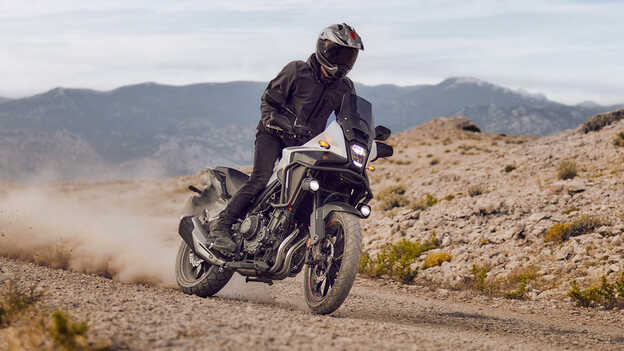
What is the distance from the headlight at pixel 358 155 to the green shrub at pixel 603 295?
16.6 feet

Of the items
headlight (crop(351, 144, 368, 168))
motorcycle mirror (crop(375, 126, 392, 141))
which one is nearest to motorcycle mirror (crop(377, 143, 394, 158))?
motorcycle mirror (crop(375, 126, 392, 141))

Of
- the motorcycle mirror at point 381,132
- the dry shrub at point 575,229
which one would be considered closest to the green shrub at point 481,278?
the dry shrub at point 575,229

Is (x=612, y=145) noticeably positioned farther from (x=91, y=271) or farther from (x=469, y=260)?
(x=91, y=271)

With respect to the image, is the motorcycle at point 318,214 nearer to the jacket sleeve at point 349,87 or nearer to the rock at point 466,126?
the jacket sleeve at point 349,87

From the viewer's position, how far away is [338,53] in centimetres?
653

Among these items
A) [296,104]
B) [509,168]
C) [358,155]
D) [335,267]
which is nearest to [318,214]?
[335,267]

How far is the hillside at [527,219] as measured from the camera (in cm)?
1053

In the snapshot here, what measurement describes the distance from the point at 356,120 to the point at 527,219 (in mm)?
7567

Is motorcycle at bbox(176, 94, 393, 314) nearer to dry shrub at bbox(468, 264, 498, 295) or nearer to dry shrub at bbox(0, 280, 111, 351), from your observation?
dry shrub at bbox(0, 280, 111, 351)

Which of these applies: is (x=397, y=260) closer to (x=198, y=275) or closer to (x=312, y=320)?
(x=198, y=275)

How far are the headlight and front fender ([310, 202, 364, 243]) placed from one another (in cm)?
46

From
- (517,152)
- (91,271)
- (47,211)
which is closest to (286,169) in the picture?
(91,271)

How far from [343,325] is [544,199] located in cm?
985

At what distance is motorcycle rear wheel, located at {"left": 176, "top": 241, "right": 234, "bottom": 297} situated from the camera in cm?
753
